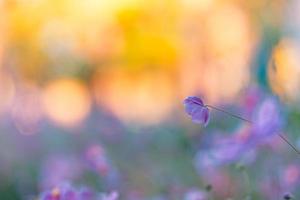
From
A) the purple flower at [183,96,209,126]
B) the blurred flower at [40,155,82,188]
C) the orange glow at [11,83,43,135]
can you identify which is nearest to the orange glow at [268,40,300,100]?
the purple flower at [183,96,209,126]

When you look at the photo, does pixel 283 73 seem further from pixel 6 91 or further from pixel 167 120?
pixel 6 91

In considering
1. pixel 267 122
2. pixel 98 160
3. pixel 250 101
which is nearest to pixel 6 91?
pixel 98 160

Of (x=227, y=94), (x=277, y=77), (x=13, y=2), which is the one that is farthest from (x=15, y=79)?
(x=277, y=77)

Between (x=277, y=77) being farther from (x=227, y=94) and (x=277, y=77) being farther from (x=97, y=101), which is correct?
(x=97, y=101)

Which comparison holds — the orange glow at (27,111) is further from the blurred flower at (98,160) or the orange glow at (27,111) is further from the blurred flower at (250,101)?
the blurred flower at (250,101)

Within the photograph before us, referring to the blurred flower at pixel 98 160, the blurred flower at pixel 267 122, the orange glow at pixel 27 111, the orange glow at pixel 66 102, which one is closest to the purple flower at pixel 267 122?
the blurred flower at pixel 267 122
